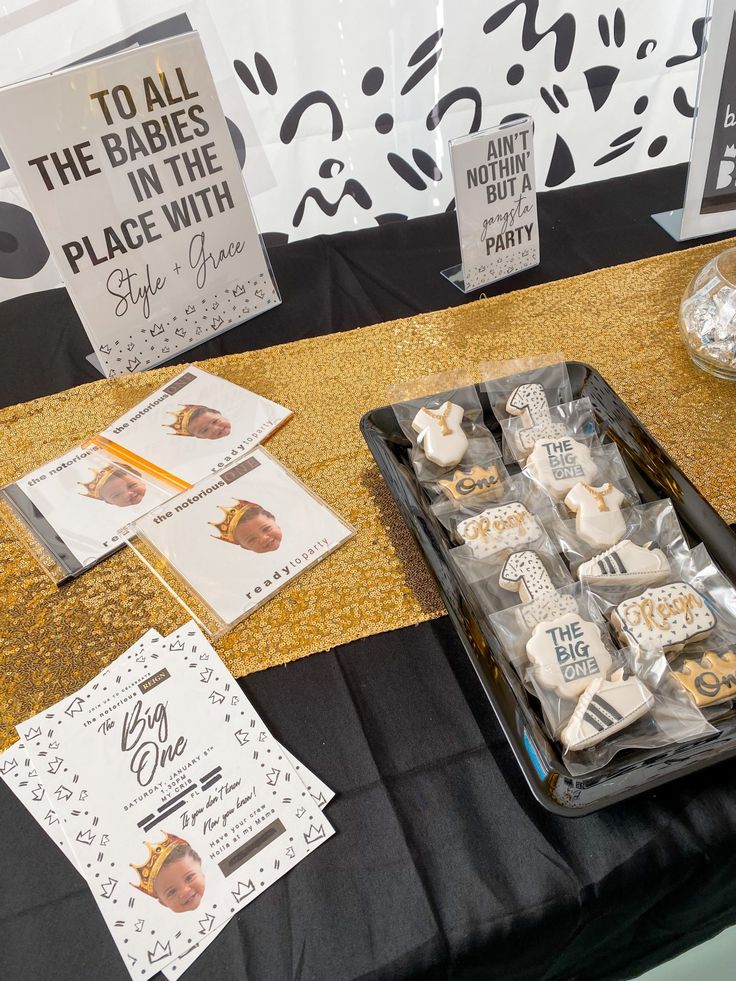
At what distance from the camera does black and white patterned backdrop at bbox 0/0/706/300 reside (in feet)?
4.97

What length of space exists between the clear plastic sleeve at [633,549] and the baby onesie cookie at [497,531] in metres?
0.04

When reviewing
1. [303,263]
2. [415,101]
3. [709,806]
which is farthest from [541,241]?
[709,806]

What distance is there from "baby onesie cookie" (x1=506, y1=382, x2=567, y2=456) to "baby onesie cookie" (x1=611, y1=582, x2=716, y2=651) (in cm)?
25

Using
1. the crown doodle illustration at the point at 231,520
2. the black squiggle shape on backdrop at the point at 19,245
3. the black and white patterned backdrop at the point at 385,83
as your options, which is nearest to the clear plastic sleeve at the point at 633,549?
the crown doodle illustration at the point at 231,520

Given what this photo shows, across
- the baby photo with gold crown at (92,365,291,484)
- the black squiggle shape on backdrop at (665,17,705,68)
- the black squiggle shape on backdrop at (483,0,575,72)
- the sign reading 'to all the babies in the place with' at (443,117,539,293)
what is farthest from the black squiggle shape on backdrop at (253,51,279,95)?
the black squiggle shape on backdrop at (665,17,705,68)

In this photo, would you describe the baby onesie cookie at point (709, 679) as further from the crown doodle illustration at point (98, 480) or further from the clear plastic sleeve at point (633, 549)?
the crown doodle illustration at point (98, 480)

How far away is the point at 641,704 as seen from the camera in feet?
2.18

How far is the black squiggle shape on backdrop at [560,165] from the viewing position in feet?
6.56

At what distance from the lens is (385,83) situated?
173cm

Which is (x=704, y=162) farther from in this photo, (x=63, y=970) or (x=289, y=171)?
(x=63, y=970)

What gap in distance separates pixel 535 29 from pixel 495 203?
80 centimetres

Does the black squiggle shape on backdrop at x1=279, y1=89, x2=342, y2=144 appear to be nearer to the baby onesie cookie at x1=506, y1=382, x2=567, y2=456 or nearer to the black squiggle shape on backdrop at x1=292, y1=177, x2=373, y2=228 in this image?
the black squiggle shape on backdrop at x1=292, y1=177, x2=373, y2=228

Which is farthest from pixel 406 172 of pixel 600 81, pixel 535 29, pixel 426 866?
pixel 426 866

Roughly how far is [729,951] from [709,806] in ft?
1.29
